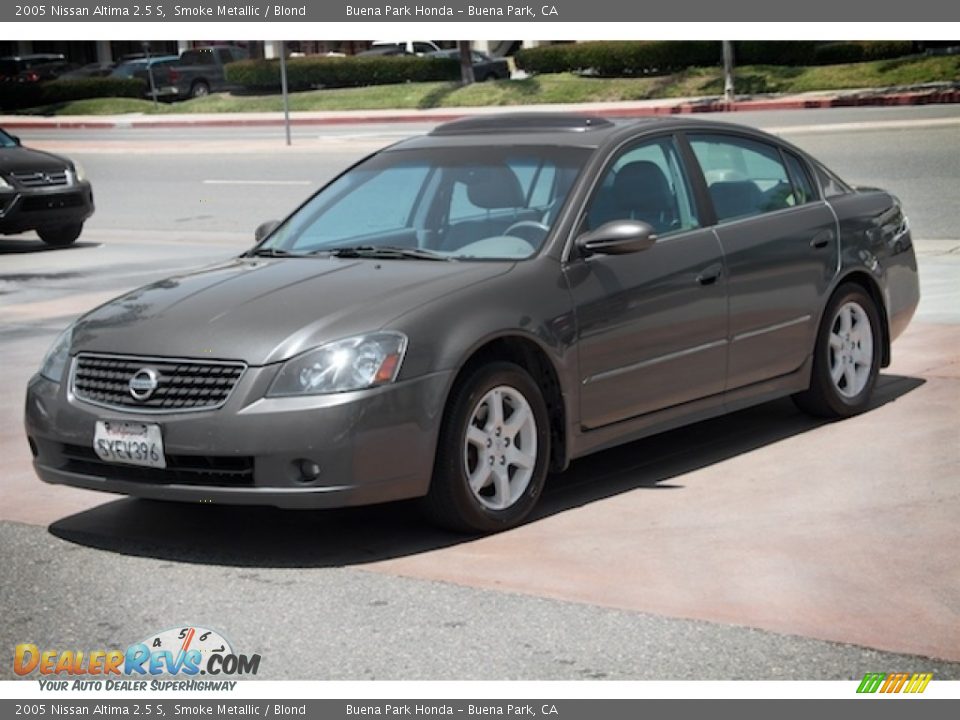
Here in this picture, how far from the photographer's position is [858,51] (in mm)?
38406

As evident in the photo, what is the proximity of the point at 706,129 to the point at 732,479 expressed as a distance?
1.74 meters

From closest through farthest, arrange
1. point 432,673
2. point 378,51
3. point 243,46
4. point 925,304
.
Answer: point 432,673
point 925,304
point 378,51
point 243,46

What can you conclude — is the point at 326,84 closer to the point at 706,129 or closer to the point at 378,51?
the point at 378,51

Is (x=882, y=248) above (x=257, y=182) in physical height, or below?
above

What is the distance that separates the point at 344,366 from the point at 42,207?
13004 mm

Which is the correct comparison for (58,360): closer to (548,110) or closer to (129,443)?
(129,443)

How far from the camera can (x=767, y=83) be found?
116ft

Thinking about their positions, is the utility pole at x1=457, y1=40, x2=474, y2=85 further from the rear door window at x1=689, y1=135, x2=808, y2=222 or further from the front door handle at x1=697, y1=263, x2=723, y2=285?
the front door handle at x1=697, y1=263, x2=723, y2=285

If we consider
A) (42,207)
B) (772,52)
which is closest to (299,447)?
(42,207)

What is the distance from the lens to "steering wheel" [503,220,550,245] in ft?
23.6

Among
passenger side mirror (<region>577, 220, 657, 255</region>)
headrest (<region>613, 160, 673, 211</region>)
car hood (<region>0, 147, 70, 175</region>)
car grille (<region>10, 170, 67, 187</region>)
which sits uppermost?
headrest (<region>613, 160, 673, 211</region>)

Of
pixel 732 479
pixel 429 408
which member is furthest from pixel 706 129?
pixel 429 408

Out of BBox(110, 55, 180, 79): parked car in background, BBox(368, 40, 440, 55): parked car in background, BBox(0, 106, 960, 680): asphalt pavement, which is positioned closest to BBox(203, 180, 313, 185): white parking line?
BBox(0, 106, 960, 680): asphalt pavement

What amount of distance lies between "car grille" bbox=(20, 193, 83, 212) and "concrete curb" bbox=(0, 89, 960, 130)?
819cm
